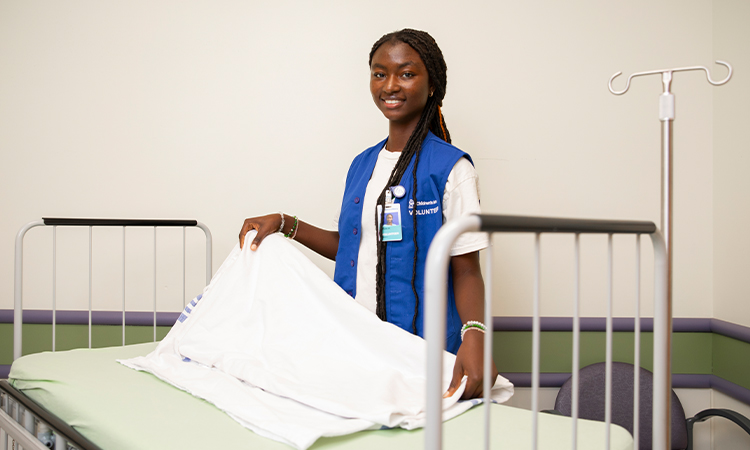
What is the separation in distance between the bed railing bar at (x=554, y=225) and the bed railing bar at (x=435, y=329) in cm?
8

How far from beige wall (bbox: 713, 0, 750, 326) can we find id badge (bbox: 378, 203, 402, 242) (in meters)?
1.48

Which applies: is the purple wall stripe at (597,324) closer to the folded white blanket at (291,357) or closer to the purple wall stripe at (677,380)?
the purple wall stripe at (677,380)

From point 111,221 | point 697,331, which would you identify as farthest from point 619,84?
point 111,221

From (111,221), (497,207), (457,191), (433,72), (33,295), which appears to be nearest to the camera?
(457,191)

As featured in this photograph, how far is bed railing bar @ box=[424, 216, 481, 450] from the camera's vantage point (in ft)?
2.45

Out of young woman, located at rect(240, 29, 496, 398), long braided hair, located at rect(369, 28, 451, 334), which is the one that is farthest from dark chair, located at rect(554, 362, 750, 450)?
long braided hair, located at rect(369, 28, 451, 334)

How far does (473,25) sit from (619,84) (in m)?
0.70

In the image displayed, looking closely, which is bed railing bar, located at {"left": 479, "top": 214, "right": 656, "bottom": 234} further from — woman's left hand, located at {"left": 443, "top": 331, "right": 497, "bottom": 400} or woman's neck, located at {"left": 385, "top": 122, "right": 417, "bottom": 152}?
woman's neck, located at {"left": 385, "top": 122, "right": 417, "bottom": 152}

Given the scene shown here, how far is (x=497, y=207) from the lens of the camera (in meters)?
2.48

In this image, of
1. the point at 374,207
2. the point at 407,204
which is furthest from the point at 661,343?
the point at 374,207

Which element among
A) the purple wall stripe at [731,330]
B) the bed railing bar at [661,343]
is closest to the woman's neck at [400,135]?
the bed railing bar at [661,343]

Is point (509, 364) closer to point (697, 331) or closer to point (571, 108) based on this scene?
point (697, 331)

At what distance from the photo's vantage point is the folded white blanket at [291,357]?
1.22 meters

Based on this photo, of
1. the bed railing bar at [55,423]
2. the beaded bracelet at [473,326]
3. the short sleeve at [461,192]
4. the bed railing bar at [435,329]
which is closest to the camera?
the bed railing bar at [435,329]
